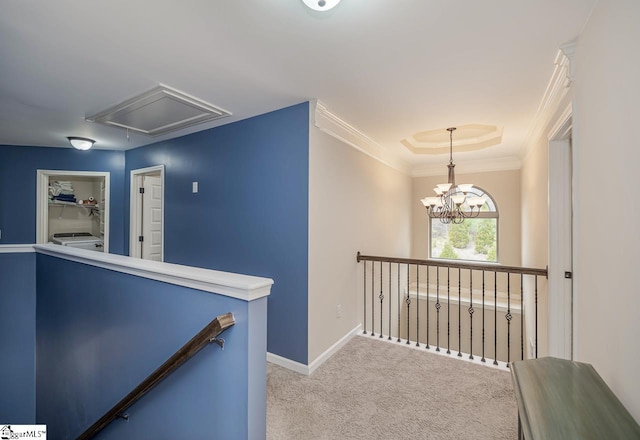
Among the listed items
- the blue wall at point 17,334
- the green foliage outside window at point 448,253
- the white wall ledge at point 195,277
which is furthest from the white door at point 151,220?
the green foliage outside window at point 448,253

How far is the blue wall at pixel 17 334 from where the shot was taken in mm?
2900

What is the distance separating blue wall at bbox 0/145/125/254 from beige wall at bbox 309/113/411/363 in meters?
3.49

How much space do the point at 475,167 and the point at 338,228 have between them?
357 cm

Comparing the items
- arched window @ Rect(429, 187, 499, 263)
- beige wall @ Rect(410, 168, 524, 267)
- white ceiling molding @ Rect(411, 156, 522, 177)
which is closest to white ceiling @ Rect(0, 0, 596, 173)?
white ceiling molding @ Rect(411, 156, 522, 177)

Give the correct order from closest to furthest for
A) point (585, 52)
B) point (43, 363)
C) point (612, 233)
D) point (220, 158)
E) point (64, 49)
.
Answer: point (612, 233)
point (585, 52)
point (64, 49)
point (43, 363)
point (220, 158)

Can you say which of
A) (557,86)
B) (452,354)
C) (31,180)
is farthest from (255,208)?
(31,180)

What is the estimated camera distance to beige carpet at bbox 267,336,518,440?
1.80m

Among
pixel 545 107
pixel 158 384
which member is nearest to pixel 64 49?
pixel 158 384

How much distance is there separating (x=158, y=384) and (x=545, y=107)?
11.7ft

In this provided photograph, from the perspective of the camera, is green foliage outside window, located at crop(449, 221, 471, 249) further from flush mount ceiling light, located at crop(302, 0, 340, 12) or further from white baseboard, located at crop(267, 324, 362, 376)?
flush mount ceiling light, located at crop(302, 0, 340, 12)

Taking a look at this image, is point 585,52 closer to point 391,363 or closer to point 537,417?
point 537,417

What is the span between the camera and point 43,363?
2934 mm

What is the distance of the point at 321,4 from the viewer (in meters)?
1.29

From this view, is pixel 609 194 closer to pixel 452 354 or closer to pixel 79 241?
pixel 452 354
